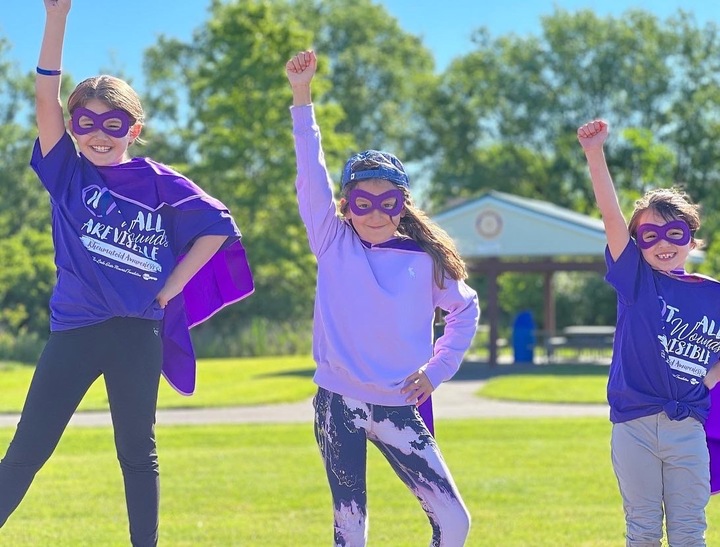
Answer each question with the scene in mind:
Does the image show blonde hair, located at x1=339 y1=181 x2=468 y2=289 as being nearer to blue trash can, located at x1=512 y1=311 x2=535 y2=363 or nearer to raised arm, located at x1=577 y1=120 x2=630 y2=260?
raised arm, located at x1=577 y1=120 x2=630 y2=260

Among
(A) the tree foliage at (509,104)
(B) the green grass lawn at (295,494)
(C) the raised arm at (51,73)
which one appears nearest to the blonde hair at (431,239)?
(C) the raised arm at (51,73)

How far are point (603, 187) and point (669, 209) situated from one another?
1.22ft

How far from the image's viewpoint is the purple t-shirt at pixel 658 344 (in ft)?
14.7

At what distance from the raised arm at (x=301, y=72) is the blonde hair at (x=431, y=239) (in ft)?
1.30

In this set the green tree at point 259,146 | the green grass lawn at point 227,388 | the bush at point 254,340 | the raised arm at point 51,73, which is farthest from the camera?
the green tree at point 259,146

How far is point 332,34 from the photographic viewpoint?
5997cm

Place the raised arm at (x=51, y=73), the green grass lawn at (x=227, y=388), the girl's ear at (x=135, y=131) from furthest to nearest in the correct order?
the green grass lawn at (x=227, y=388) → the girl's ear at (x=135, y=131) → the raised arm at (x=51, y=73)

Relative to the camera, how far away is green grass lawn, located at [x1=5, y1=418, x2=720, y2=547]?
21.2ft

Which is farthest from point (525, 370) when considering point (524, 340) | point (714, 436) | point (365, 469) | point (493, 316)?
point (365, 469)

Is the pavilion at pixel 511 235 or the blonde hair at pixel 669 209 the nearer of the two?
the blonde hair at pixel 669 209

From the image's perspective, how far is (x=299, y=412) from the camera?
15.9m

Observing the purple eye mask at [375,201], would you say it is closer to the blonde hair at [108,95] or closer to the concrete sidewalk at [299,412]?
the blonde hair at [108,95]

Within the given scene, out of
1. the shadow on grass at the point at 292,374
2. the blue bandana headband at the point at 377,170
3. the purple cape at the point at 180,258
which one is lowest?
the shadow on grass at the point at 292,374

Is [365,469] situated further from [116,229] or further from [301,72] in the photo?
[301,72]
